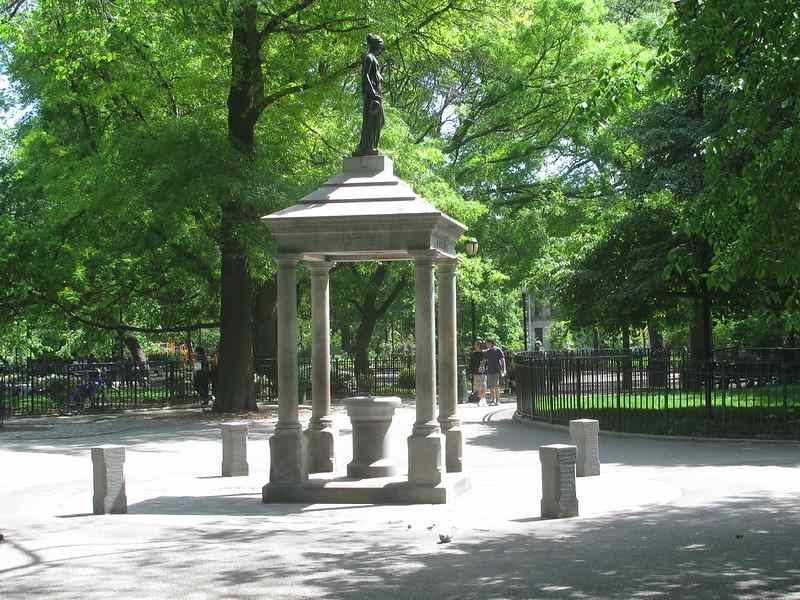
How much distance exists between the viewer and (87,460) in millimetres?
18797

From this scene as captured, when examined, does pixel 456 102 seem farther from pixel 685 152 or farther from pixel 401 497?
pixel 401 497

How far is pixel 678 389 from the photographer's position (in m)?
22.4

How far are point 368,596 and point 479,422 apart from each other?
17670mm

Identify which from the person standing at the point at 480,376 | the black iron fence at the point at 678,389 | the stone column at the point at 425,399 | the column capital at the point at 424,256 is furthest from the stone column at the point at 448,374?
the person standing at the point at 480,376

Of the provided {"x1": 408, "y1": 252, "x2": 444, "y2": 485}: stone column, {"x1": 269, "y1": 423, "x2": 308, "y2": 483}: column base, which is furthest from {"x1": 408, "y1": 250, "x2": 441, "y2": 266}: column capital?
{"x1": 269, "y1": 423, "x2": 308, "y2": 483}: column base

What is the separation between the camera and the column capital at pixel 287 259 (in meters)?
13.6

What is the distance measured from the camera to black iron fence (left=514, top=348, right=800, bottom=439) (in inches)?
791

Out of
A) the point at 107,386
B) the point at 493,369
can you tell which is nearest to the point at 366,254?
the point at 493,369

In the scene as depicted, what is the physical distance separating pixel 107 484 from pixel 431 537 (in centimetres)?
417

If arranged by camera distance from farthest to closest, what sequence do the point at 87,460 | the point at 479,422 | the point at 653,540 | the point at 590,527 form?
the point at 479,422, the point at 87,460, the point at 590,527, the point at 653,540

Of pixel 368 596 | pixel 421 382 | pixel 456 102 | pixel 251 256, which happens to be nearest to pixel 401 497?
pixel 421 382

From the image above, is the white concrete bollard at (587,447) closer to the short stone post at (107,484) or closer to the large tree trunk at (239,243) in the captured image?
the short stone post at (107,484)

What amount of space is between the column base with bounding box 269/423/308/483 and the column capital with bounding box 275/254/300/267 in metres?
2.08

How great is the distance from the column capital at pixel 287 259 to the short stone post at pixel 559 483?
3961mm
